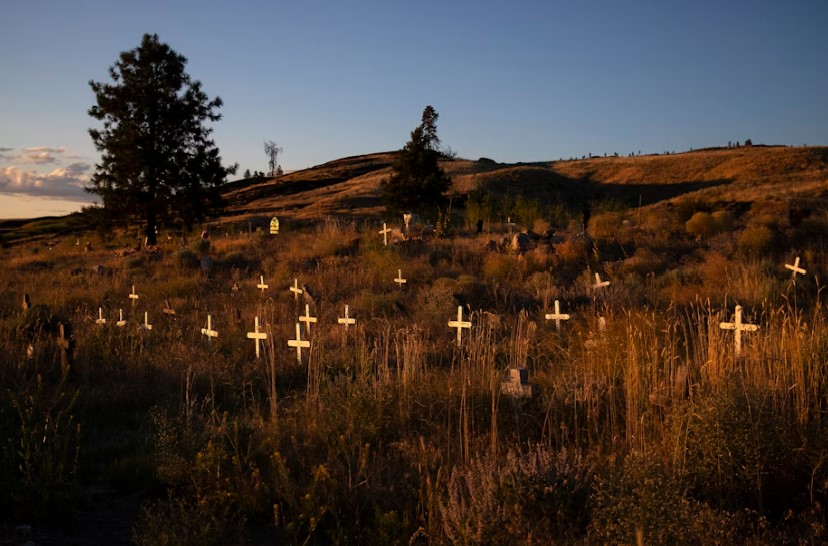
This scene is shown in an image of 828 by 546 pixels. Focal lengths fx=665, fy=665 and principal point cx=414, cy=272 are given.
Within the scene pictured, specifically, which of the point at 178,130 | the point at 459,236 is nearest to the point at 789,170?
the point at 459,236

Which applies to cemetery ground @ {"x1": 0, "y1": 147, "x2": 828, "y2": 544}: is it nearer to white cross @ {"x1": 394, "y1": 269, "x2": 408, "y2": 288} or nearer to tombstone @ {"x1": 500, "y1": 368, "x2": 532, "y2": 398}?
tombstone @ {"x1": 500, "y1": 368, "x2": 532, "y2": 398}

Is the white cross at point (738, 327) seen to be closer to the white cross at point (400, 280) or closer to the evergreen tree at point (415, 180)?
the white cross at point (400, 280)

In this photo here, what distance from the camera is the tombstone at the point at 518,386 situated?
576 centimetres

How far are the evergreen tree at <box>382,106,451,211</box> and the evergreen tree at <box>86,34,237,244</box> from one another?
10405 mm

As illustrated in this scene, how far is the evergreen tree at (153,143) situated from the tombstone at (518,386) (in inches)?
997

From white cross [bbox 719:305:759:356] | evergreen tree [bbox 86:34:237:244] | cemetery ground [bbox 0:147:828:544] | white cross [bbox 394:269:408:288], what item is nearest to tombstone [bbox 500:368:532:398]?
cemetery ground [bbox 0:147:828:544]

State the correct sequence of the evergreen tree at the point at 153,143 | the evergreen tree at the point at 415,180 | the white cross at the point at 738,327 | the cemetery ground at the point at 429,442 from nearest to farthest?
the cemetery ground at the point at 429,442, the white cross at the point at 738,327, the evergreen tree at the point at 153,143, the evergreen tree at the point at 415,180

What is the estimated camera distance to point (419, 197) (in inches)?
1430

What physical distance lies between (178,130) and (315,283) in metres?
15.5

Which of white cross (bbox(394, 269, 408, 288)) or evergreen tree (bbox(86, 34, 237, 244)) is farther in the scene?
evergreen tree (bbox(86, 34, 237, 244))

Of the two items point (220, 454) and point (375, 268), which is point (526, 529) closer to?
point (220, 454)

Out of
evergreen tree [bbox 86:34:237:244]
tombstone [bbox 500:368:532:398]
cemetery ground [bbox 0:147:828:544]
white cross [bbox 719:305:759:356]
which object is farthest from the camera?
evergreen tree [bbox 86:34:237:244]

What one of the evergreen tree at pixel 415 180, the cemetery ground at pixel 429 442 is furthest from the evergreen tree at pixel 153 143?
the cemetery ground at pixel 429 442

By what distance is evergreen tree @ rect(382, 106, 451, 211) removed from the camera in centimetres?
3619
